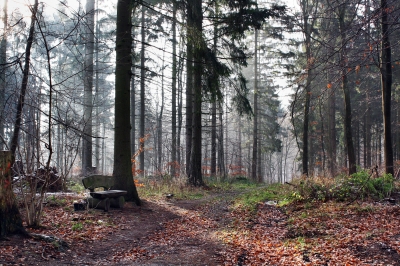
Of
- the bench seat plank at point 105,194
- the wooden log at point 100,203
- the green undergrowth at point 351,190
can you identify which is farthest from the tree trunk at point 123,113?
the green undergrowth at point 351,190

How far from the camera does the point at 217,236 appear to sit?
682cm

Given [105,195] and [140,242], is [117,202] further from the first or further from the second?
[140,242]

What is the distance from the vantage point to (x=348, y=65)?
680cm

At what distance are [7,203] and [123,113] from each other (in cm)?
452

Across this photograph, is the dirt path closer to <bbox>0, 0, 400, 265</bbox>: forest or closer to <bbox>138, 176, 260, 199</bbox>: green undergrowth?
<bbox>0, 0, 400, 265</bbox>: forest

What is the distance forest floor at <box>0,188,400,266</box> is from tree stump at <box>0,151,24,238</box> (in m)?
0.17

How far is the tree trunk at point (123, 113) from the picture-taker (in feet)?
30.8

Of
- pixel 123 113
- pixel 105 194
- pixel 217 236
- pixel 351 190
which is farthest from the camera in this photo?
Answer: pixel 123 113

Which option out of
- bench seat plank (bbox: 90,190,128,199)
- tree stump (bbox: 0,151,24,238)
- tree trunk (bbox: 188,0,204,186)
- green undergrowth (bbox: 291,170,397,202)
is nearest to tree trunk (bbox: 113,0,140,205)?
bench seat plank (bbox: 90,190,128,199)

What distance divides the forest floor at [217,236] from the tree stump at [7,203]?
17 cm

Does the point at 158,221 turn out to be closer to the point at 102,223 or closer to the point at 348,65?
the point at 102,223

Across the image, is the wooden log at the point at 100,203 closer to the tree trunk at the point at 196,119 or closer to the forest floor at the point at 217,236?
the forest floor at the point at 217,236

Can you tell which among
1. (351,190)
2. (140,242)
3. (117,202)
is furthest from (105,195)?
(351,190)

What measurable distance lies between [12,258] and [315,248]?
14.6 ft
